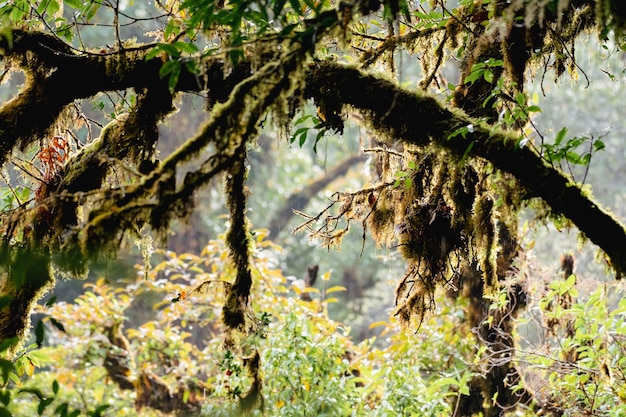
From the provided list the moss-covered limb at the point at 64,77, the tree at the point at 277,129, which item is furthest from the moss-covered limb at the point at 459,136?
the moss-covered limb at the point at 64,77

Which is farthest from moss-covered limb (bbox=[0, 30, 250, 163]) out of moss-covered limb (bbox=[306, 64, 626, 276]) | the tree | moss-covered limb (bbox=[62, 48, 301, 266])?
moss-covered limb (bbox=[62, 48, 301, 266])

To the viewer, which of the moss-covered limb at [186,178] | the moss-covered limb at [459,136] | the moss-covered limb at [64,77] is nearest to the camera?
the moss-covered limb at [186,178]

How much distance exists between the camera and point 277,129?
90.5 inches

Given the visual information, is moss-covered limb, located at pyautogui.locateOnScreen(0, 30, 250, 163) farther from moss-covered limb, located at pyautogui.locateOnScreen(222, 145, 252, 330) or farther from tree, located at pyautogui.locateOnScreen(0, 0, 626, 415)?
moss-covered limb, located at pyautogui.locateOnScreen(222, 145, 252, 330)

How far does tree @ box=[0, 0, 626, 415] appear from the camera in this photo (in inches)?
72.2

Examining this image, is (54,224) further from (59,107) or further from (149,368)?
(149,368)

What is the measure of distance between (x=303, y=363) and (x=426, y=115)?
2.75 metres

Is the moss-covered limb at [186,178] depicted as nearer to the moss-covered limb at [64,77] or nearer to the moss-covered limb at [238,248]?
the moss-covered limb at [238,248]

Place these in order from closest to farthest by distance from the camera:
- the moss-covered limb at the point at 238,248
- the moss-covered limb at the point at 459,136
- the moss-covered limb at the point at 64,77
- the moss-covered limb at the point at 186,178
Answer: the moss-covered limb at the point at 186,178
the moss-covered limb at the point at 459,136
the moss-covered limb at the point at 238,248
the moss-covered limb at the point at 64,77

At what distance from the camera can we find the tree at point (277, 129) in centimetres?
183

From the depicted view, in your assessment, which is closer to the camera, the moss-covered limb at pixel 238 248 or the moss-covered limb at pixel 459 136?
the moss-covered limb at pixel 459 136

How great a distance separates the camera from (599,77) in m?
15.1

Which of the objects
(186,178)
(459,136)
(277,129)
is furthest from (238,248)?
(459,136)

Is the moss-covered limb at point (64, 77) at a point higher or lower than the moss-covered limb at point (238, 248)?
higher
